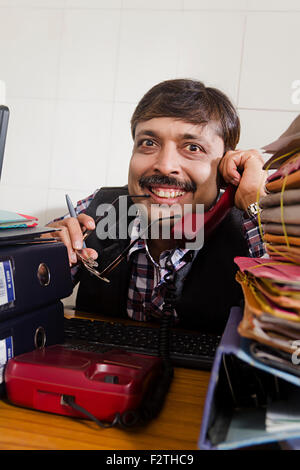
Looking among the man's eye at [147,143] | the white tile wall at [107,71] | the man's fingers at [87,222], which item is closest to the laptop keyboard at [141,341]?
the man's fingers at [87,222]

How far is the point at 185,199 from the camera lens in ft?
4.42

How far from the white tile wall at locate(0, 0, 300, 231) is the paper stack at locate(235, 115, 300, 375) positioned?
1326 mm

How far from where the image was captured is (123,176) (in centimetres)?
190

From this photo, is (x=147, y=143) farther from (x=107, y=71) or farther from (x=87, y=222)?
(x=107, y=71)

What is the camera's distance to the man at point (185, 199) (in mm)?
1244

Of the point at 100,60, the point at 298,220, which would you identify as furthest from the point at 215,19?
the point at 298,220

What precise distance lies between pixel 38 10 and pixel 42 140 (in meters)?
0.59

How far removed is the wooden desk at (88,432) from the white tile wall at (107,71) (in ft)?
4.77

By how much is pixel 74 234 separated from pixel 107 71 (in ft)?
3.56

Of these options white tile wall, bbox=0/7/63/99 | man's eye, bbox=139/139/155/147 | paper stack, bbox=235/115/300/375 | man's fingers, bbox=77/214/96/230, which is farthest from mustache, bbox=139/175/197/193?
white tile wall, bbox=0/7/63/99

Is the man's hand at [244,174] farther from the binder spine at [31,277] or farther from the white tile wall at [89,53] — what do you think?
the white tile wall at [89,53]

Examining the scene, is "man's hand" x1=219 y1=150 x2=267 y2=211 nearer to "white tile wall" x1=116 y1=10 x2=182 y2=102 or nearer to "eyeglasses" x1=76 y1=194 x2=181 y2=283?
"eyeglasses" x1=76 y1=194 x2=181 y2=283

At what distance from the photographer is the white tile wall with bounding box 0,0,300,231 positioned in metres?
1.74
